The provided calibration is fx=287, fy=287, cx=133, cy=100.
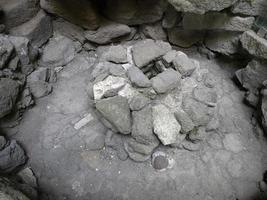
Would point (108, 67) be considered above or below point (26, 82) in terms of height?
above

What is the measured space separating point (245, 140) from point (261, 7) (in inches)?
49.5

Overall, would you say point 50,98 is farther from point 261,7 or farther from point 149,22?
point 261,7

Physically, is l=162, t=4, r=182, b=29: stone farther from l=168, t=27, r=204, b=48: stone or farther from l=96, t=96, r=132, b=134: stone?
l=96, t=96, r=132, b=134: stone

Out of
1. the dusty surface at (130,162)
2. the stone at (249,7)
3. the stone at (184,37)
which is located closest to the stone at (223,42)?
the stone at (184,37)

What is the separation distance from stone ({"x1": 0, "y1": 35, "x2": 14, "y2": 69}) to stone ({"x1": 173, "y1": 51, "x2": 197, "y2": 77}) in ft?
5.31

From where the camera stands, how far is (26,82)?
301cm

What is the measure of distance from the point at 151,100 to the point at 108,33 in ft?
3.60

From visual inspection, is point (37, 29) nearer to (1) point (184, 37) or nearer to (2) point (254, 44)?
(1) point (184, 37)

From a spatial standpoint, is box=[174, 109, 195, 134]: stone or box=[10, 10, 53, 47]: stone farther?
box=[10, 10, 53, 47]: stone

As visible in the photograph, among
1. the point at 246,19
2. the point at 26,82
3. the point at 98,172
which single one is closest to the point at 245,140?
the point at 246,19

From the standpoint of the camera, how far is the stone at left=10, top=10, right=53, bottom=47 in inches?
122

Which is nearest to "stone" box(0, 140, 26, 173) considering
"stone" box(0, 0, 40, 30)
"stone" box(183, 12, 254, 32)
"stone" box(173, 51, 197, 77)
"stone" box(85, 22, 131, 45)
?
"stone" box(0, 0, 40, 30)

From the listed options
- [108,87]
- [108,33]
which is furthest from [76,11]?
[108,87]

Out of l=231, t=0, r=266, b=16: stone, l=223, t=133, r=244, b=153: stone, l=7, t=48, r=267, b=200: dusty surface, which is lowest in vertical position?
l=7, t=48, r=267, b=200: dusty surface
